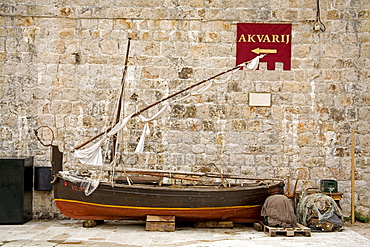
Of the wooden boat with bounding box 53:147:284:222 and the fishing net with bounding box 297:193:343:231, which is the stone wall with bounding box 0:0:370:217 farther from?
the wooden boat with bounding box 53:147:284:222

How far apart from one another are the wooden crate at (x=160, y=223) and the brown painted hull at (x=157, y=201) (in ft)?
0.31

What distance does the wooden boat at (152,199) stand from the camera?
859 cm

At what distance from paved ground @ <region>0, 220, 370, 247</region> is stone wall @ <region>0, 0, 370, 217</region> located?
1.23 m

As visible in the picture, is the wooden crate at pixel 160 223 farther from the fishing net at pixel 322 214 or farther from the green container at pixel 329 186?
the green container at pixel 329 186

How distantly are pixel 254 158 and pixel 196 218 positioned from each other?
1.82m

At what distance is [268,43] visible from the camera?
9.96 metres

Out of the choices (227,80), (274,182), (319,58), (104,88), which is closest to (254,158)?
(274,182)

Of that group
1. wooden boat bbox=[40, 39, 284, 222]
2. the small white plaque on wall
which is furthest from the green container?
the small white plaque on wall

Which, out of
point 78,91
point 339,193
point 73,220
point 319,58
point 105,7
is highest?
point 105,7

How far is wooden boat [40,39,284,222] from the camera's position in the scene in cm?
859

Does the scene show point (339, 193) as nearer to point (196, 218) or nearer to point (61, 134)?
point (196, 218)

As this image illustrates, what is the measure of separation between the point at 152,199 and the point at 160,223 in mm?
484

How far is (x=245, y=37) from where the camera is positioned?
9953 mm

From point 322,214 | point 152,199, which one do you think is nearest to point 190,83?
point 152,199
